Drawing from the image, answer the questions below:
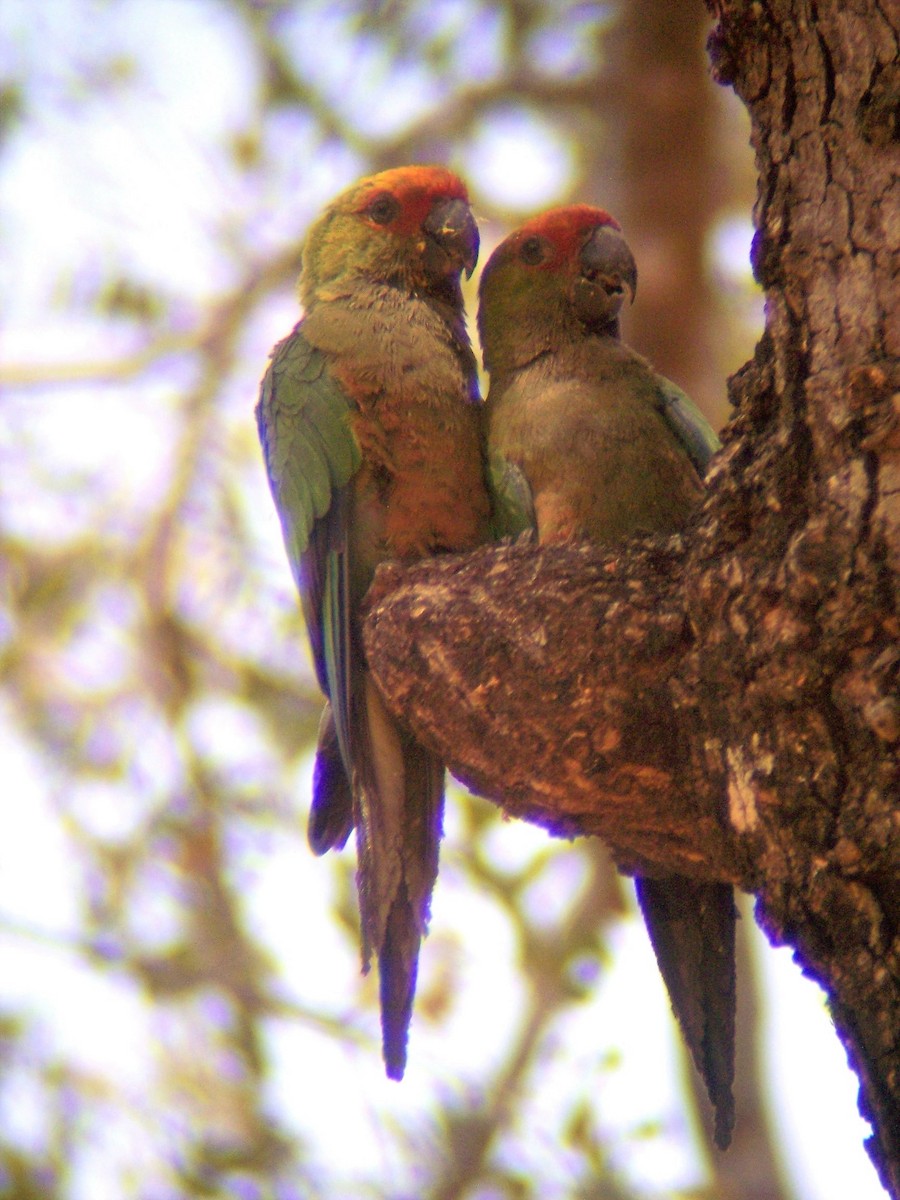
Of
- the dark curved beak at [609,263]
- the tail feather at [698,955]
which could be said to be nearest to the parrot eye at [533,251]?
the dark curved beak at [609,263]

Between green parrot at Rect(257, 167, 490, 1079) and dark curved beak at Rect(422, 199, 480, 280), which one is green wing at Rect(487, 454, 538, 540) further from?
dark curved beak at Rect(422, 199, 480, 280)

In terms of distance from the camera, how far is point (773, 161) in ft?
7.29

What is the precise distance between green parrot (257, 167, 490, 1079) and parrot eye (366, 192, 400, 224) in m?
0.23

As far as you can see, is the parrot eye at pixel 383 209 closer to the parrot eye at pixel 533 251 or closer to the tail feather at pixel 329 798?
the parrot eye at pixel 533 251

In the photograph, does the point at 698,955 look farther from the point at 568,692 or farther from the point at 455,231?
the point at 455,231

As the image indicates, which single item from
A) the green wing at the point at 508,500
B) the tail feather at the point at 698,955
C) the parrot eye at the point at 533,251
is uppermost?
the parrot eye at the point at 533,251

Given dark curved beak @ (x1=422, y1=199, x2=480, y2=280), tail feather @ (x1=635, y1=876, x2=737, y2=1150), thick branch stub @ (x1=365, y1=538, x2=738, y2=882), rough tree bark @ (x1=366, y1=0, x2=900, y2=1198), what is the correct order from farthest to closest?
1. dark curved beak @ (x1=422, y1=199, x2=480, y2=280)
2. tail feather @ (x1=635, y1=876, x2=737, y2=1150)
3. thick branch stub @ (x1=365, y1=538, x2=738, y2=882)
4. rough tree bark @ (x1=366, y1=0, x2=900, y2=1198)

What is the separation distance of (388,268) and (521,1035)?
353cm

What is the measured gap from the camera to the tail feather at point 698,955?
2.73 metres

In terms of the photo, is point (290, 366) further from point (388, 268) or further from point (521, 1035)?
point (521, 1035)

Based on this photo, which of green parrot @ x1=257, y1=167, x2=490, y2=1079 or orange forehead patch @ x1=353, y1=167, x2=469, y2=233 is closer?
green parrot @ x1=257, y1=167, x2=490, y2=1079

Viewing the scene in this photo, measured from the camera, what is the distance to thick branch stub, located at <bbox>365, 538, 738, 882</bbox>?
2.31m

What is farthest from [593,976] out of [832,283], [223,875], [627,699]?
[832,283]

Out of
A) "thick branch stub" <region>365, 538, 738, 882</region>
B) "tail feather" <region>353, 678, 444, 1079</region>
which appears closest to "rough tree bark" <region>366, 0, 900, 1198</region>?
"thick branch stub" <region>365, 538, 738, 882</region>
